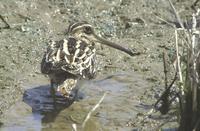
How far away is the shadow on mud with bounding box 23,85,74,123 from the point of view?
6094mm

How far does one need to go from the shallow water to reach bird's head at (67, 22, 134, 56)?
53 cm

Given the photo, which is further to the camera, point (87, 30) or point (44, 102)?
point (87, 30)

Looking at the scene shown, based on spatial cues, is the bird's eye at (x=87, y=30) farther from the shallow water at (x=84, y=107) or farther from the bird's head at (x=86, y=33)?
the shallow water at (x=84, y=107)

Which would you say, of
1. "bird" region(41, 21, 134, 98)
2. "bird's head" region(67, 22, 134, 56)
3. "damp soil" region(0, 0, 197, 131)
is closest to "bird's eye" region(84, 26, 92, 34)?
"bird's head" region(67, 22, 134, 56)

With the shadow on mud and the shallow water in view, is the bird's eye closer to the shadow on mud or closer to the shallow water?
the shallow water

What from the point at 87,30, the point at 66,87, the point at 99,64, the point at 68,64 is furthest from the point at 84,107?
the point at 87,30

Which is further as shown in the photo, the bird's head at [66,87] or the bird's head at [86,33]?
the bird's head at [86,33]

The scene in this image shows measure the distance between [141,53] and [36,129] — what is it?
2358 millimetres

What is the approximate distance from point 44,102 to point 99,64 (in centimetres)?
113

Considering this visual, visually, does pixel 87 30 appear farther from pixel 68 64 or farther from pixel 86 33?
pixel 68 64

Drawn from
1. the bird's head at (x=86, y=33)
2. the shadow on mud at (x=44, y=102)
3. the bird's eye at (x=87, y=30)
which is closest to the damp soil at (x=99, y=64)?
the shadow on mud at (x=44, y=102)

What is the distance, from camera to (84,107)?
635 cm

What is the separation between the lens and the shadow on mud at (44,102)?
20.0ft

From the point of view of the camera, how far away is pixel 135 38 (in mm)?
8016
